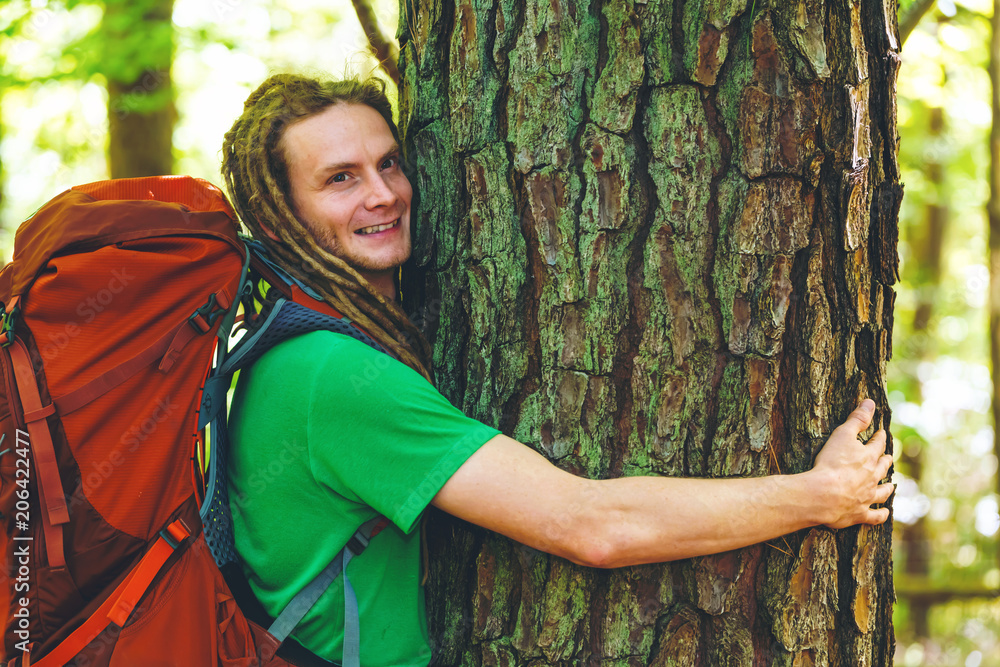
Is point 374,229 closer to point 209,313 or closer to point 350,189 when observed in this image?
point 350,189

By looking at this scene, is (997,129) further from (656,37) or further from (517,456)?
(517,456)

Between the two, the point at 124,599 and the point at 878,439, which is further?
the point at 878,439

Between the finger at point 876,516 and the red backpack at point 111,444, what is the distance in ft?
4.88

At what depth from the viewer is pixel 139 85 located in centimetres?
629

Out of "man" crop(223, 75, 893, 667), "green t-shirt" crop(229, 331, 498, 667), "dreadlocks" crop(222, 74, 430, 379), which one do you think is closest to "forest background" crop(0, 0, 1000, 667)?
"dreadlocks" crop(222, 74, 430, 379)

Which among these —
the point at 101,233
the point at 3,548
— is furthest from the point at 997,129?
the point at 3,548

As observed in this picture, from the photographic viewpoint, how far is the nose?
87.2 inches

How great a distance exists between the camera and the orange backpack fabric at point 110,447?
166 cm

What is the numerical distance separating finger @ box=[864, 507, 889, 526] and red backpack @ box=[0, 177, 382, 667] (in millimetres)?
1488

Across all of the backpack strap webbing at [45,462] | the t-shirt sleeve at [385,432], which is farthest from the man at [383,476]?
the backpack strap webbing at [45,462]

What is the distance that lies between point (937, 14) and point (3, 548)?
27.0ft

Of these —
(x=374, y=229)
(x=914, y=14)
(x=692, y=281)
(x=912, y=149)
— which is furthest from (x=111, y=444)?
(x=912, y=149)

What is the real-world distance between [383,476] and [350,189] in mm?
1024

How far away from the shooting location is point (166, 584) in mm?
1750
